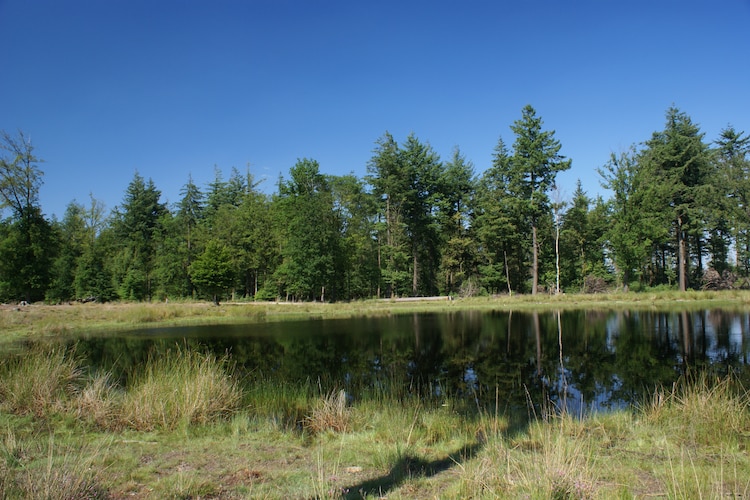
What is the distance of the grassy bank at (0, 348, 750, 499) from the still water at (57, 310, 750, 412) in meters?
1.84

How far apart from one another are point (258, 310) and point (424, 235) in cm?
2715

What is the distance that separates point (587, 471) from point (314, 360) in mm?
12073

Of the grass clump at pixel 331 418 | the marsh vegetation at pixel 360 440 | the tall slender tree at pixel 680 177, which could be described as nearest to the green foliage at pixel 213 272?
the marsh vegetation at pixel 360 440

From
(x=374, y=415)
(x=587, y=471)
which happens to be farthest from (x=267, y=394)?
(x=587, y=471)

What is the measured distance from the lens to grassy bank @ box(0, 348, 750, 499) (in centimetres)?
421

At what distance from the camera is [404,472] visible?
515 centimetres

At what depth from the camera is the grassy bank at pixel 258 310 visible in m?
26.1

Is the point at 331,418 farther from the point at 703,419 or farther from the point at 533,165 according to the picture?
the point at 533,165

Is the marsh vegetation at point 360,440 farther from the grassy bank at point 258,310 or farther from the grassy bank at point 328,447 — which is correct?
the grassy bank at point 258,310

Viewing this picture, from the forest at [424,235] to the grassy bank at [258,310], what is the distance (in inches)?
242

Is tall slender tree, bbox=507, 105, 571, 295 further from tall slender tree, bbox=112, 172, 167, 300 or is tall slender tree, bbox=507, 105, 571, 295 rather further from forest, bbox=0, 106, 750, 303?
tall slender tree, bbox=112, 172, 167, 300

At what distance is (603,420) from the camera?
23.0 feet

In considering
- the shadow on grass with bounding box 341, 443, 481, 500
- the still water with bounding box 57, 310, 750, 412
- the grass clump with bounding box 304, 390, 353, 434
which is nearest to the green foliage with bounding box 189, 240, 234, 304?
the still water with bounding box 57, 310, 750, 412

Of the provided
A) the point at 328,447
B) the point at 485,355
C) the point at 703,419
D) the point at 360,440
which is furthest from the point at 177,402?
the point at 485,355
